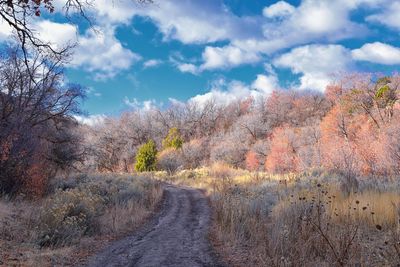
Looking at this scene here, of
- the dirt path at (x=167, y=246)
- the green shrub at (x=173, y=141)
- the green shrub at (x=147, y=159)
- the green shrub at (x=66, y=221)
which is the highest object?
the green shrub at (x=173, y=141)

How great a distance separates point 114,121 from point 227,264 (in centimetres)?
8187

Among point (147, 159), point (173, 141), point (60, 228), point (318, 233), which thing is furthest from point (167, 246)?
point (173, 141)

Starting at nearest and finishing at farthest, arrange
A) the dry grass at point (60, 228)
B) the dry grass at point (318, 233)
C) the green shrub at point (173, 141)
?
the dry grass at point (318, 233) → the dry grass at point (60, 228) → the green shrub at point (173, 141)

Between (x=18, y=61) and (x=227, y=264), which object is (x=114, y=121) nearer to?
(x=18, y=61)

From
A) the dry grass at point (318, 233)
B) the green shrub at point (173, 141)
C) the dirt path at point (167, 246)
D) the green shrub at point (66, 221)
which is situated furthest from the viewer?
the green shrub at point (173, 141)

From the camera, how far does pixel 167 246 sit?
997cm

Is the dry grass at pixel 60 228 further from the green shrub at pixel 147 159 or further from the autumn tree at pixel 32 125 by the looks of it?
the green shrub at pixel 147 159

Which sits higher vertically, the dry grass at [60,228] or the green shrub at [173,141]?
the green shrub at [173,141]

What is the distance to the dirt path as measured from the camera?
8.40m

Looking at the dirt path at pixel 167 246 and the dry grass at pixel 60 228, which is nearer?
the dirt path at pixel 167 246

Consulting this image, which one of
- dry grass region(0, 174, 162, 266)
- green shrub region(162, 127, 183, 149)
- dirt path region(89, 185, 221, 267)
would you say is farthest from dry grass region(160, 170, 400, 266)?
green shrub region(162, 127, 183, 149)

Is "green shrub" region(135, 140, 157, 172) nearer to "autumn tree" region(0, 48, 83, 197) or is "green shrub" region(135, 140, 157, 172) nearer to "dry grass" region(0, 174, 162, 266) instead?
"autumn tree" region(0, 48, 83, 197)

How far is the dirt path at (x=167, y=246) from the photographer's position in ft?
27.6

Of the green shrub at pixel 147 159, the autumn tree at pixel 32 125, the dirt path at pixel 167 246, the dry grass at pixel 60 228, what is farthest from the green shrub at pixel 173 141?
the dry grass at pixel 60 228
